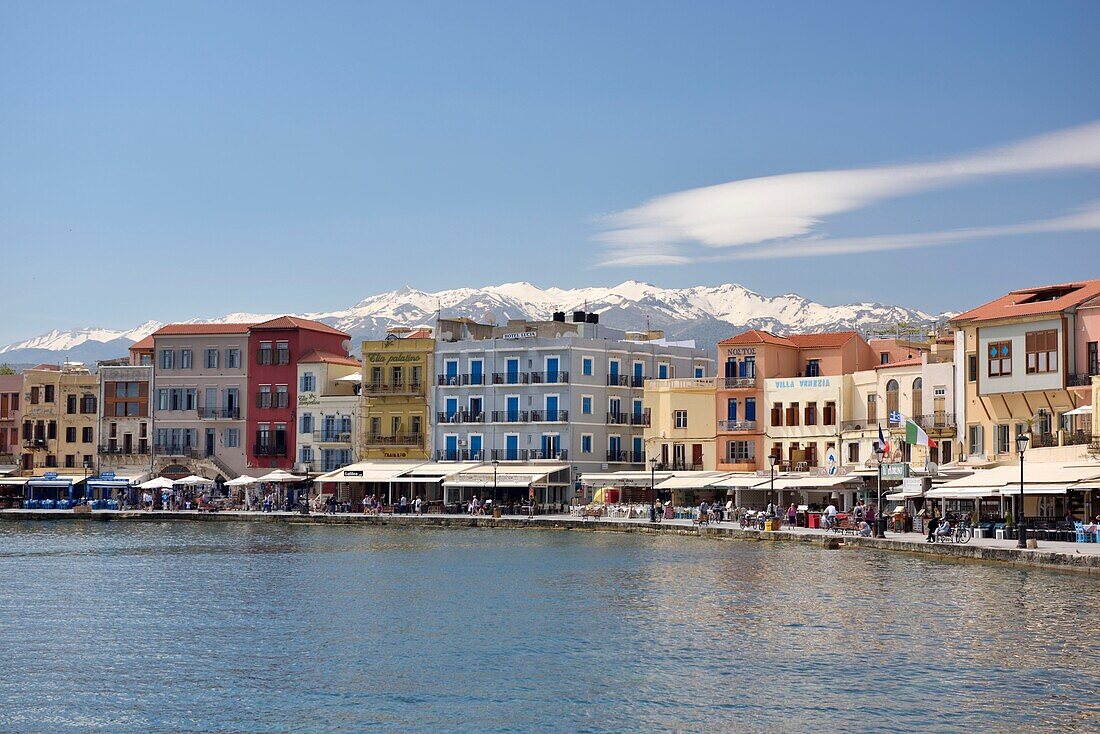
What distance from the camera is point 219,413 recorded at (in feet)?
306

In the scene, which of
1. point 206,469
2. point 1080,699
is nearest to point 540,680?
point 1080,699

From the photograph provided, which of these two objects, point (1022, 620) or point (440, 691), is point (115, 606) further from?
point (1022, 620)

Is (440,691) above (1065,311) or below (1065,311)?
below

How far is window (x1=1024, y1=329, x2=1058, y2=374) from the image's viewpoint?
5762 cm

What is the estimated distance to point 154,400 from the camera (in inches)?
3735

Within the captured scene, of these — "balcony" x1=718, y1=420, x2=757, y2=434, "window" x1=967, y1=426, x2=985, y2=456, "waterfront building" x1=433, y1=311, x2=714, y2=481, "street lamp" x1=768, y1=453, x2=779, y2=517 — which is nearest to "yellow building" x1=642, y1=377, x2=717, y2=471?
"balcony" x1=718, y1=420, x2=757, y2=434

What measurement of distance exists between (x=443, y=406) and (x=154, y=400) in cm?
2057

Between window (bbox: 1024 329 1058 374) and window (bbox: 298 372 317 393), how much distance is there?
4748 centimetres

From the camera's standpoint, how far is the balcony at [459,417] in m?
86.4

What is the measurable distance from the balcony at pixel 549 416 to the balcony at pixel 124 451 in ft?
89.4

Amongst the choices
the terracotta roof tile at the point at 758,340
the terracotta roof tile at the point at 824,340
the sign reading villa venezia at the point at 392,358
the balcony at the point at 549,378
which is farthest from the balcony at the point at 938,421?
the sign reading villa venezia at the point at 392,358

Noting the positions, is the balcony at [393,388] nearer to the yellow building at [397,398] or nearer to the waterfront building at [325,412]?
the yellow building at [397,398]

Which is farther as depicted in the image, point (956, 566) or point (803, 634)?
point (956, 566)

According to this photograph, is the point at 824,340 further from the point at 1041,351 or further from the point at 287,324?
the point at 287,324
